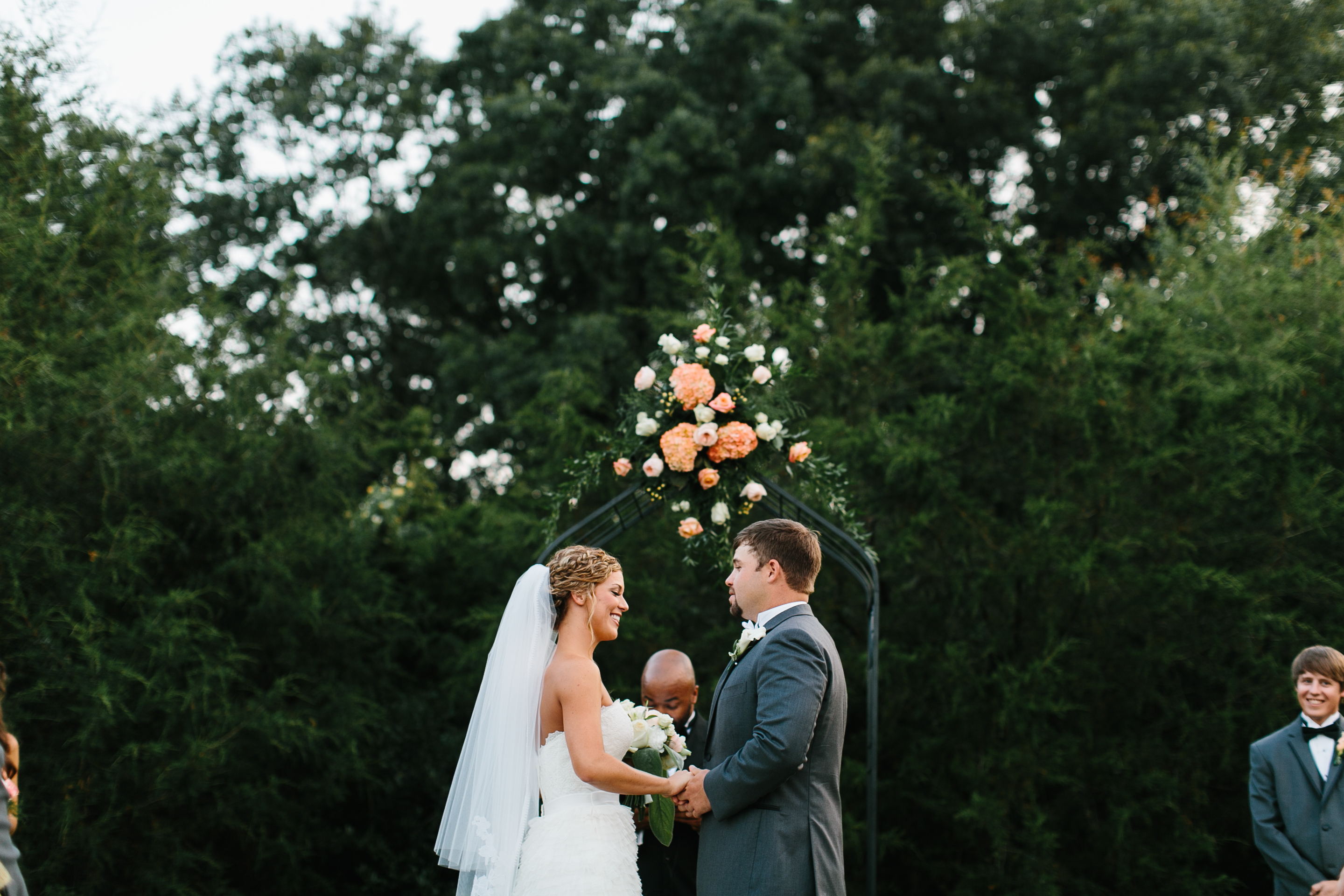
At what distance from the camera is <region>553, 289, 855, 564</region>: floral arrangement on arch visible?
4.31 meters

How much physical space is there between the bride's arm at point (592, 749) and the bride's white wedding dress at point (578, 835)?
7 centimetres

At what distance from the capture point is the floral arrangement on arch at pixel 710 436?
4.31m

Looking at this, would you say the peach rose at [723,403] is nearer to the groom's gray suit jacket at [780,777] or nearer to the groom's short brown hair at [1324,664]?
the groom's gray suit jacket at [780,777]

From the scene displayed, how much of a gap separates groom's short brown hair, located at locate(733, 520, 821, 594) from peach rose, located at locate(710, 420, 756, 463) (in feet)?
4.39

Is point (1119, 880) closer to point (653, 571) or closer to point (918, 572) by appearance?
point (918, 572)

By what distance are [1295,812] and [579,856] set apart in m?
2.75

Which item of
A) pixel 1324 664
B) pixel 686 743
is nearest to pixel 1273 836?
pixel 1324 664

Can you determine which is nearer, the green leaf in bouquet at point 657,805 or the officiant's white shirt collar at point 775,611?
the officiant's white shirt collar at point 775,611

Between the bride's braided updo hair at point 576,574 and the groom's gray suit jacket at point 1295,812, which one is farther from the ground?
the bride's braided updo hair at point 576,574

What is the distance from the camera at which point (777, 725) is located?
2.66m

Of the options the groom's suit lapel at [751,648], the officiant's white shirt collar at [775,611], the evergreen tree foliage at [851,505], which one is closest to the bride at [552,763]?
the groom's suit lapel at [751,648]

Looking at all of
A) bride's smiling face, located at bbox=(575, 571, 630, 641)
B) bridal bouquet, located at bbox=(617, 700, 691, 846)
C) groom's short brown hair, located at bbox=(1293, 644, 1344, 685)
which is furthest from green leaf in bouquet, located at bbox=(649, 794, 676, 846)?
groom's short brown hair, located at bbox=(1293, 644, 1344, 685)

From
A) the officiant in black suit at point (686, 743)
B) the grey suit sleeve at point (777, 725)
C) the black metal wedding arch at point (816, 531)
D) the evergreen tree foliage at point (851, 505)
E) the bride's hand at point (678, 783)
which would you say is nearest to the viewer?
the grey suit sleeve at point (777, 725)

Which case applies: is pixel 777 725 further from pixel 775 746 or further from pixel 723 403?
pixel 723 403
